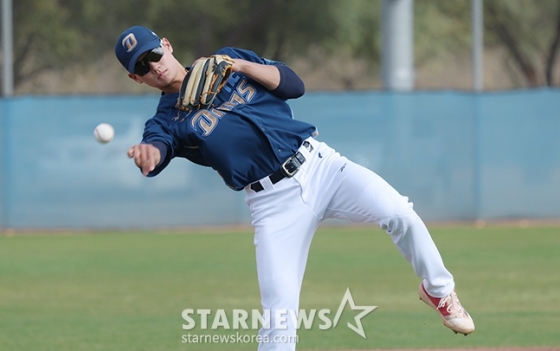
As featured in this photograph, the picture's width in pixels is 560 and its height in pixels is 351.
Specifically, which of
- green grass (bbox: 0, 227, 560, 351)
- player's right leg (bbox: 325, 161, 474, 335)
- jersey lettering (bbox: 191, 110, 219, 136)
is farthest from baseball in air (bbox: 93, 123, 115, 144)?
green grass (bbox: 0, 227, 560, 351)

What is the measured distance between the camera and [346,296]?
7.60 m

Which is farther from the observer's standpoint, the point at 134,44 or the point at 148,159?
the point at 134,44

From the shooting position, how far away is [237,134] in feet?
14.6

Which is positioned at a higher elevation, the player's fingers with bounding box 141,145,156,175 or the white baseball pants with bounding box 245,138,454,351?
the player's fingers with bounding box 141,145,156,175

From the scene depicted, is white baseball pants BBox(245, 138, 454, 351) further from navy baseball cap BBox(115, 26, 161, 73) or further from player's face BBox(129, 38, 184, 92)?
navy baseball cap BBox(115, 26, 161, 73)

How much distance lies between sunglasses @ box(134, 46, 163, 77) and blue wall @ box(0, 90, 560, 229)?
874 cm

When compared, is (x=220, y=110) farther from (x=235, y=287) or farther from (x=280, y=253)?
(x=235, y=287)

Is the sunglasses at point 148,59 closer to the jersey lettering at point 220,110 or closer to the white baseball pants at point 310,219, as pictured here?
the jersey lettering at point 220,110

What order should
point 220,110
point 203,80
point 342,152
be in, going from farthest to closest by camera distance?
1. point 342,152
2. point 220,110
3. point 203,80

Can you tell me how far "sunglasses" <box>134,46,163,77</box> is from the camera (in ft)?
14.6

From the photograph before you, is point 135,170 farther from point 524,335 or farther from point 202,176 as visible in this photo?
point 524,335

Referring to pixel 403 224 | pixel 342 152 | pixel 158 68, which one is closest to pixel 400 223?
pixel 403 224

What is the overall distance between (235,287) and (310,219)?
401cm

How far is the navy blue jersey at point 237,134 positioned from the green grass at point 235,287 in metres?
1.85
